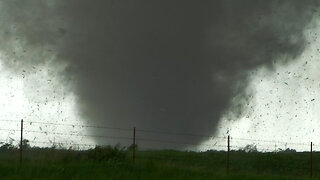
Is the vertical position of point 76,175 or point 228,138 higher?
point 228,138

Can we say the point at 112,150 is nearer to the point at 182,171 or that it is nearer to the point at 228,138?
the point at 182,171

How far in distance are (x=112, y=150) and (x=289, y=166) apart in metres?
13.1

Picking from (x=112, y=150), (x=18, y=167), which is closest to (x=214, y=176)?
(x=112, y=150)

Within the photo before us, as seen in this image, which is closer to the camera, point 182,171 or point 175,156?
point 182,171

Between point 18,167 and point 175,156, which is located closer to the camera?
point 18,167

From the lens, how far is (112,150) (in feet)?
87.5

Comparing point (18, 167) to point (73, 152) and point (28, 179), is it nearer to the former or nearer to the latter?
point (28, 179)

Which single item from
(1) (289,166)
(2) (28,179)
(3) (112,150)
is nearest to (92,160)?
(3) (112,150)

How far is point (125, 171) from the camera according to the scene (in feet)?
78.3

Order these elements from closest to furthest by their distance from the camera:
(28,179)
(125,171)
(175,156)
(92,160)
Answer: (28,179) → (125,171) → (92,160) → (175,156)

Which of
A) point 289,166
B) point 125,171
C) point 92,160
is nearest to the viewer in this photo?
point 125,171

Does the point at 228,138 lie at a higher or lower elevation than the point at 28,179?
higher

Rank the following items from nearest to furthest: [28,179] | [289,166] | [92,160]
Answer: [28,179] < [92,160] < [289,166]

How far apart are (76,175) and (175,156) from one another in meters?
15.1
